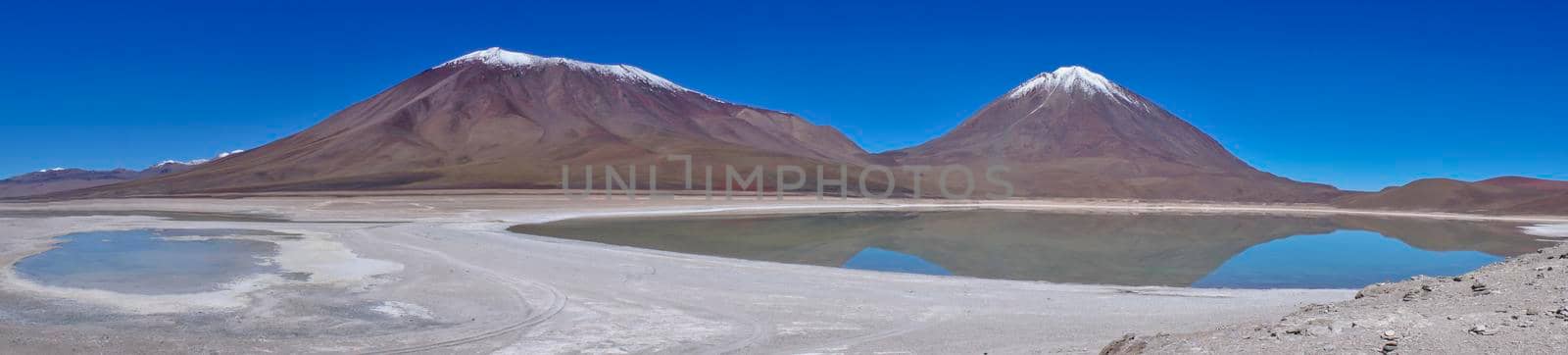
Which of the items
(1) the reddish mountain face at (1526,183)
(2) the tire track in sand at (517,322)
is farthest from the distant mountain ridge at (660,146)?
(2) the tire track in sand at (517,322)

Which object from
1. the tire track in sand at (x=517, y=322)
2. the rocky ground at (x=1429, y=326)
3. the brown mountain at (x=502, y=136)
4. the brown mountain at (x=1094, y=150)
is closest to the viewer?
the rocky ground at (x=1429, y=326)

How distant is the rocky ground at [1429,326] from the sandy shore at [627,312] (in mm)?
2115

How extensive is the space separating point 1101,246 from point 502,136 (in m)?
114

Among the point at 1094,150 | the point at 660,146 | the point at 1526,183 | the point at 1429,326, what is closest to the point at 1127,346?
the point at 1429,326

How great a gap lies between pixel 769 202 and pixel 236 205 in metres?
33.4

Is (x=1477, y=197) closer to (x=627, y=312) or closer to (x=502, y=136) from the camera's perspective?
(x=627, y=312)

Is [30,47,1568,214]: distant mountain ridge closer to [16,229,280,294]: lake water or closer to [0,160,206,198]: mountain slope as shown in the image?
[0,160,206,198]: mountain slope

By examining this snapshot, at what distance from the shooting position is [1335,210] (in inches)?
2493

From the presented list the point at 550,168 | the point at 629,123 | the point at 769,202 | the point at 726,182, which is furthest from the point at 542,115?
the point at 769,202

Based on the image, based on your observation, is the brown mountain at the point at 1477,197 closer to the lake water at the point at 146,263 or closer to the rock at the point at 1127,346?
the rock at the point at 1127,346

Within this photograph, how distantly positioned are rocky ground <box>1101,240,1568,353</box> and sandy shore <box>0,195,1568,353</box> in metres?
2.11

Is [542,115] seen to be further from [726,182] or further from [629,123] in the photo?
[726,182]

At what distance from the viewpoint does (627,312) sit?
11.7 m

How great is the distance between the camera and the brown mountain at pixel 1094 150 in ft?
334
